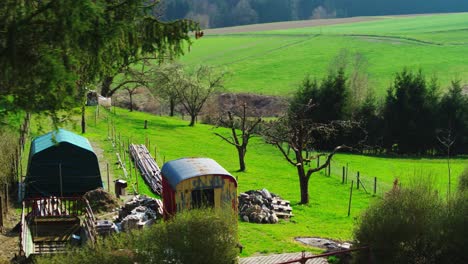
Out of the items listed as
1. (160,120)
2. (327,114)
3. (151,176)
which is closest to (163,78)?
(160,120)

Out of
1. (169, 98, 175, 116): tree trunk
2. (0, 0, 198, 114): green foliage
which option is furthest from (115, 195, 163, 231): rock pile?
(169, 98, 175, 116): tree trunk

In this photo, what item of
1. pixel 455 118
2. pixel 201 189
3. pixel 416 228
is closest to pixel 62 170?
pixel 201 189

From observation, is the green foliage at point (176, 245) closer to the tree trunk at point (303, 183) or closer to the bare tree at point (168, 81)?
the tree trunk at point (303, 183)

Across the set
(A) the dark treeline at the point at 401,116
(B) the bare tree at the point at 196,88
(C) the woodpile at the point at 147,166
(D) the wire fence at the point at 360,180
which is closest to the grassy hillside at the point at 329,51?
(B) the bare tree at the point at 196,88

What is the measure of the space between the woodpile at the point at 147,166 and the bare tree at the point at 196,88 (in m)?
20.9

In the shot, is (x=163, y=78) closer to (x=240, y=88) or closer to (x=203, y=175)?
(x=240, y=88)

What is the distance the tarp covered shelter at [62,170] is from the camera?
28.8 metres

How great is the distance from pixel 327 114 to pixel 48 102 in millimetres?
47100

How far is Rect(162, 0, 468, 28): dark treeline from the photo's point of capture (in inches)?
6599

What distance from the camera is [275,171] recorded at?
43031 mm

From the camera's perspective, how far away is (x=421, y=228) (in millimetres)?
18250

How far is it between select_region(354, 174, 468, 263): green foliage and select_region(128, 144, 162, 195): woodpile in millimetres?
14770

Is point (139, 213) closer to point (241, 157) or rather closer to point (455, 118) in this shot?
point (241, 157)

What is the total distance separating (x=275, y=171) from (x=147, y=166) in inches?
450
